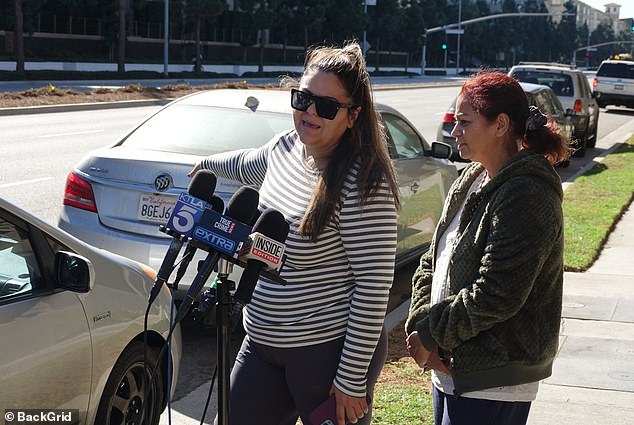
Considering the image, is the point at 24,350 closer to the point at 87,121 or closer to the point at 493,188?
the point at 493,188

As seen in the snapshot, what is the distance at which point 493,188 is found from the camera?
9.56 ft

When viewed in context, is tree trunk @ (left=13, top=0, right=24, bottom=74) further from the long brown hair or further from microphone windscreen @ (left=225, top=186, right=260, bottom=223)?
microphone windscreen @ (left=225, top=186, right=260, bottom=223)

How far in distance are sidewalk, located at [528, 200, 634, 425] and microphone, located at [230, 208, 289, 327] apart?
308cm

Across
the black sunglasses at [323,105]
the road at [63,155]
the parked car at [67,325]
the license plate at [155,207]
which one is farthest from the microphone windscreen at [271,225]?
the license plate at [155,207]

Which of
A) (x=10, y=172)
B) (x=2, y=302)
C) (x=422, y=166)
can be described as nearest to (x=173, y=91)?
(x=10, y=172)

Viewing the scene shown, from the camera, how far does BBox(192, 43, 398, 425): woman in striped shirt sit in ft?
9.94

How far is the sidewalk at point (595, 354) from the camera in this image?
215 inches

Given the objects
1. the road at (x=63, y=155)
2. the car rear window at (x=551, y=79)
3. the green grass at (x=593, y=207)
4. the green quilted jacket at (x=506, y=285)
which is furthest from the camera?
the car rear window at (x=551, y=79)

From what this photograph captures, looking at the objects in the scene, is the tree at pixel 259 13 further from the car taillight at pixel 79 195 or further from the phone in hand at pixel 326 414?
the phone in hand at pixel 326 414

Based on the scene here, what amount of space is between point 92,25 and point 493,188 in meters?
61.9

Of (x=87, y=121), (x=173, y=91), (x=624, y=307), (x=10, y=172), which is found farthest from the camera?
(x=173, y=91)

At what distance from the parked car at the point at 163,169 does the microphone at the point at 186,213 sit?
138 inches

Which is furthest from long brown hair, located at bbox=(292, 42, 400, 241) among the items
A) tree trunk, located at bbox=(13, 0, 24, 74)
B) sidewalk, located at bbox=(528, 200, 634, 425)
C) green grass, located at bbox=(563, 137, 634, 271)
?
tree trunk, located at bbox=(13, 0, 24, 74)

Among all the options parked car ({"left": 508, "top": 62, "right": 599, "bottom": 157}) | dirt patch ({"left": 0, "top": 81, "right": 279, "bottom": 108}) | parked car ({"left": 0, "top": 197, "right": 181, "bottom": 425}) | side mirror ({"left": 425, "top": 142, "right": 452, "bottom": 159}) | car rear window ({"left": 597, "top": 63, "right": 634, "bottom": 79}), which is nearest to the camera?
parked car ({"left": 0, "top": 197, "right": 181, "bottom": 425})
